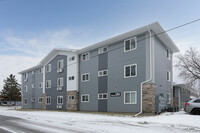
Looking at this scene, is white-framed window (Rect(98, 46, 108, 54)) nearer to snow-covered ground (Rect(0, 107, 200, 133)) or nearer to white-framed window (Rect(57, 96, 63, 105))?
white-framed window (Rect(57, 96, 63, 105))

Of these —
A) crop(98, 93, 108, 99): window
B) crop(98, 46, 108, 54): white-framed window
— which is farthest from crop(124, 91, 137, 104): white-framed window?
crop(98, 46, 108, 54): white-framed window

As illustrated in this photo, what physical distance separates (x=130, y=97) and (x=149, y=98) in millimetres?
2405

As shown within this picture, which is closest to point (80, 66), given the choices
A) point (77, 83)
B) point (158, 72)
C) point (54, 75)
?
point (77, 83)

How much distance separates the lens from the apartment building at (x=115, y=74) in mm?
18328

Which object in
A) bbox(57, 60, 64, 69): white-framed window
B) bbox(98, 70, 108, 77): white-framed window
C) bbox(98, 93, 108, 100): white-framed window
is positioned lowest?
bbox(98, 93, 108, 100): white-framed window

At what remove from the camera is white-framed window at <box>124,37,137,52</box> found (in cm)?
1964

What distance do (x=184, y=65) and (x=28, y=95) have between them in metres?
29.5

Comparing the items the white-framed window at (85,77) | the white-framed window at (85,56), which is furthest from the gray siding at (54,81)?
the white-framed window at (85,56)

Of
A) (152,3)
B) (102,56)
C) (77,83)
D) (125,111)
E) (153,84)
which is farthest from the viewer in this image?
(77,83)

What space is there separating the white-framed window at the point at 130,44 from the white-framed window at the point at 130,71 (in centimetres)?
182

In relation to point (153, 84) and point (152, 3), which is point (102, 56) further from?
point (152, 3)

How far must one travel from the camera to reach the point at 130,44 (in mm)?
20125

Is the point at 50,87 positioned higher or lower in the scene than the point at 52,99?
higher

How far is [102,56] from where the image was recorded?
23.2 m
